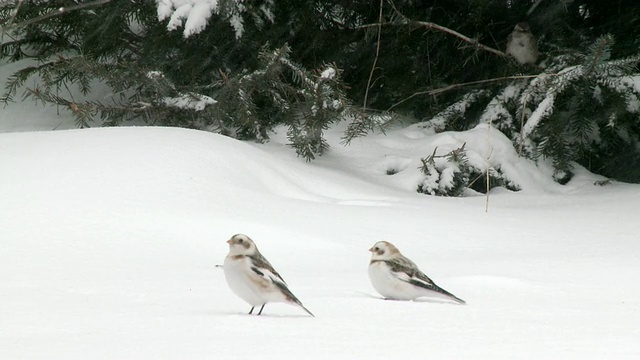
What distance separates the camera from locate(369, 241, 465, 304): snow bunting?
10.8 feet

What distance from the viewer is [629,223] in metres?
5.90

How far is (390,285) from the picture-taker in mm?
3352

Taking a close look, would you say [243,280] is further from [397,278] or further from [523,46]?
[523,46]

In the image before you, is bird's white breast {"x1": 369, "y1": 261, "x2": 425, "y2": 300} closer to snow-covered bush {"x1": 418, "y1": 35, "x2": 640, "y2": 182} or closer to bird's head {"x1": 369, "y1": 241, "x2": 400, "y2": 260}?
bird's head {"x1": 369, "y1": 241, "x2": 400, "y2": 260}

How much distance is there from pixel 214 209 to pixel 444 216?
1.55 m

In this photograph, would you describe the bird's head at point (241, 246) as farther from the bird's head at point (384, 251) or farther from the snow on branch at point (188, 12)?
the snow on branch at point (188, 12)

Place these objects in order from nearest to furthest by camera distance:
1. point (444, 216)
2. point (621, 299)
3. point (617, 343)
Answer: point (617, 343), point (621, 299), point (444, 216)

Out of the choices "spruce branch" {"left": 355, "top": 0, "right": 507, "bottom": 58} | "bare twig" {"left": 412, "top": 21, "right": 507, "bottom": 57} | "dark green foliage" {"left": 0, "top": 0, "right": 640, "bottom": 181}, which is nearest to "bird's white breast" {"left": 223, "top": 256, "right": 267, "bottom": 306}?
"dark green foliage" {"left": 0, "top": 0, "right": 640, "bottom": 181}

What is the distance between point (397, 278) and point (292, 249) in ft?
4.74

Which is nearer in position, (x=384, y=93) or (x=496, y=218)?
(x=496, y=218)

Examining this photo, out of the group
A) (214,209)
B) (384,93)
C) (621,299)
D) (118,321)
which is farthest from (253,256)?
(384,93)

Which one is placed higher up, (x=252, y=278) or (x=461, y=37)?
(x=461, y=37)

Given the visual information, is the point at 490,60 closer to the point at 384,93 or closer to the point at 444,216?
the point at 384,93

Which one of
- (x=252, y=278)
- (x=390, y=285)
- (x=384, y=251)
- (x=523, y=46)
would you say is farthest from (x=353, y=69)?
(x=252, y=278)
